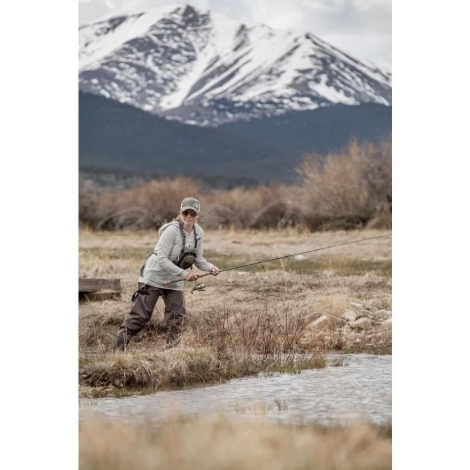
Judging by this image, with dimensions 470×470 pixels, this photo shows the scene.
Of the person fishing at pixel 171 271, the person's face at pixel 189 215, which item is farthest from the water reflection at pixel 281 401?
the person's face at pixel 189 215

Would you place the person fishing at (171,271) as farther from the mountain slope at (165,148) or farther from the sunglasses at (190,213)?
the mountain slope at (165,148)

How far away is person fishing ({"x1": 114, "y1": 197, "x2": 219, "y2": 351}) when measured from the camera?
7.46 meters

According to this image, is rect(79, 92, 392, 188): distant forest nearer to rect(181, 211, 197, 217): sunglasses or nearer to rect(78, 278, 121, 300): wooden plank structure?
rect(78, 278, 121, 300): wooden plank structure

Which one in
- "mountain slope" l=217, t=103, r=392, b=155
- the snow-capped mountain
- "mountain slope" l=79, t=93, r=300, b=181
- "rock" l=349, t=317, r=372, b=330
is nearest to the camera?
"rock" l=349, t=317, r=372, b=330

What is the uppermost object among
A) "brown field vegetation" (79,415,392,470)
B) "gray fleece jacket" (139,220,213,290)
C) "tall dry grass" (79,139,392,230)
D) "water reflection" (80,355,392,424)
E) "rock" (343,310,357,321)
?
"tall dry grass" (79,139,392,230)

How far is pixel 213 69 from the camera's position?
112 feet

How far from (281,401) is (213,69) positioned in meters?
28.6

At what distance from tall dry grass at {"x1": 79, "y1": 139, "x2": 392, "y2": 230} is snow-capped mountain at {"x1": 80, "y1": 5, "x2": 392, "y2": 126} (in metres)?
4.75

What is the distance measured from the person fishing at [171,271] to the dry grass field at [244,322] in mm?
154

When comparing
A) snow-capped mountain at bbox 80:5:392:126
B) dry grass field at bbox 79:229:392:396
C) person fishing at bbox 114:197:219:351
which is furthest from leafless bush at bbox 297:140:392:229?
person fishing at bbox 114:197:219:351

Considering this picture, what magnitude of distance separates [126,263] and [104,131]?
3062cm

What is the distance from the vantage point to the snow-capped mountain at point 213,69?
26.1m

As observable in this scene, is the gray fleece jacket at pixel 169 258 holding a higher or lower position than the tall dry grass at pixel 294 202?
lower
